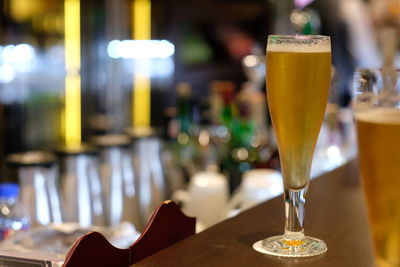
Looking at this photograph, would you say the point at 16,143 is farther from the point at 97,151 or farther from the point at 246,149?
the point at 246,149

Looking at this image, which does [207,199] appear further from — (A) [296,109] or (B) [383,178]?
(B) [383,178]

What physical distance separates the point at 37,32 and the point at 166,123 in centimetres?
167

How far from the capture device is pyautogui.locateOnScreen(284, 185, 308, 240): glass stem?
3.01 ft

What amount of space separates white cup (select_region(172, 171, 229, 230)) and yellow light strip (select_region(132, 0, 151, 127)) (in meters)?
3.35

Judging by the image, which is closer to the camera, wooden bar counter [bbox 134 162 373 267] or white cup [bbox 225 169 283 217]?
wooden bar counter [bbox 134 162 373 267]

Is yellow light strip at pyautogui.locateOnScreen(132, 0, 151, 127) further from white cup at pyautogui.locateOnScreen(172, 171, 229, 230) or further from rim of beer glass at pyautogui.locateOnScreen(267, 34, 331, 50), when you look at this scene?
rim of beer glass at pyautogui.locateOnScreen(267, 34, 331, 50)

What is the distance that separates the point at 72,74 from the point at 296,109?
382cm

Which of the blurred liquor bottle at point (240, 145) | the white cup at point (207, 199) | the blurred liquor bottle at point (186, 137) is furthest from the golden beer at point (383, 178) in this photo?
the blurred liquor bottle at point (186, 137)

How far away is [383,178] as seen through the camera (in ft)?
2.00

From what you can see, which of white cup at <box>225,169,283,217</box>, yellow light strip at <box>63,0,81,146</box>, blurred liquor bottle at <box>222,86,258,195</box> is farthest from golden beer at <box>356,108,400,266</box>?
yellow light strip at <box>63,0,81,146</box>

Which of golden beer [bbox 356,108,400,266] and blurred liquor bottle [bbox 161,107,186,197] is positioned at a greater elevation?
golden beer [bbox 356,108,400,266]

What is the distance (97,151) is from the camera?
2568 mm

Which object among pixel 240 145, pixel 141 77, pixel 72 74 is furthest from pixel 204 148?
pixel 141 77

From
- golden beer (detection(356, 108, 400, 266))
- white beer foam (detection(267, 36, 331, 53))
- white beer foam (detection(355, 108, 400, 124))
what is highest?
white beer foam (detection(267, 36, 331, 53))
